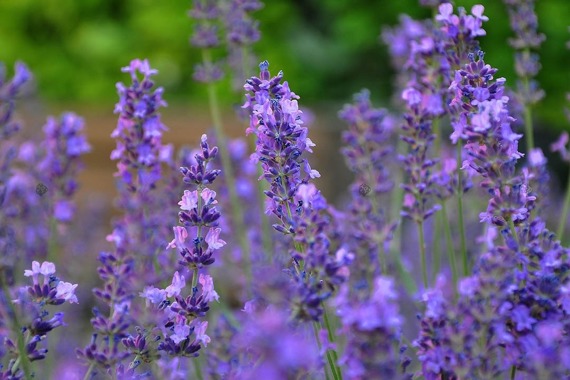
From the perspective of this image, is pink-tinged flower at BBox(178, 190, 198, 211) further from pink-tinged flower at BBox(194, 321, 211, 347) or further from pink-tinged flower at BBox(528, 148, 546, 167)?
pink-tinged flower at BBox(528, 148, 546, 167)

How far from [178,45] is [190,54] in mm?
119

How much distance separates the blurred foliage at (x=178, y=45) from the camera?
608 cm

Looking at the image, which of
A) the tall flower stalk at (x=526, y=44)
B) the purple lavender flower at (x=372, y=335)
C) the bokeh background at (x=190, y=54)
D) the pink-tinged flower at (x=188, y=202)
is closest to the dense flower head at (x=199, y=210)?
the pink-tinged flower at (x=188, y=202)

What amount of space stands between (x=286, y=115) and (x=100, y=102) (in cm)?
529

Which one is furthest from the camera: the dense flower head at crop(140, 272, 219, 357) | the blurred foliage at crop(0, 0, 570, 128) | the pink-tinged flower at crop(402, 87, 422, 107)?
the blurred foliage at crop(0, 0, 570, 128)

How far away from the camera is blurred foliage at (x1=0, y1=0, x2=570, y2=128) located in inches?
239

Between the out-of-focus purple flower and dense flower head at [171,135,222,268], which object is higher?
dense flower head at [171,135,222,268]

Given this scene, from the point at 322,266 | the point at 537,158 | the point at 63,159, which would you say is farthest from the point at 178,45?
the point at 322,266

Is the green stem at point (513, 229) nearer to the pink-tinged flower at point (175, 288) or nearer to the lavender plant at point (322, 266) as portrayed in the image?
the lavender plant at point (322, 266)

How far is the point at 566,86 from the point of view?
5.73 metres

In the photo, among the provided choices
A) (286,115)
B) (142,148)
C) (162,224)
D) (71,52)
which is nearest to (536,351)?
(286,115)

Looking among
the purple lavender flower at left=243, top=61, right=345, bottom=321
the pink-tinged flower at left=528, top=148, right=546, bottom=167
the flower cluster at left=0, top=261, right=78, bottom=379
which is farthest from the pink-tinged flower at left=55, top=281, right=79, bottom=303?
the pink-tinged flower at left=528, top=148, right=546, bottom=167

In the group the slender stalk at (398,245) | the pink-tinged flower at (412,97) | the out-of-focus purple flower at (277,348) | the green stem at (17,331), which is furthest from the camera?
the slender stalk at (398,245)

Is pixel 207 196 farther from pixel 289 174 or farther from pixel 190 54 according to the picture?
pixel 190 54
